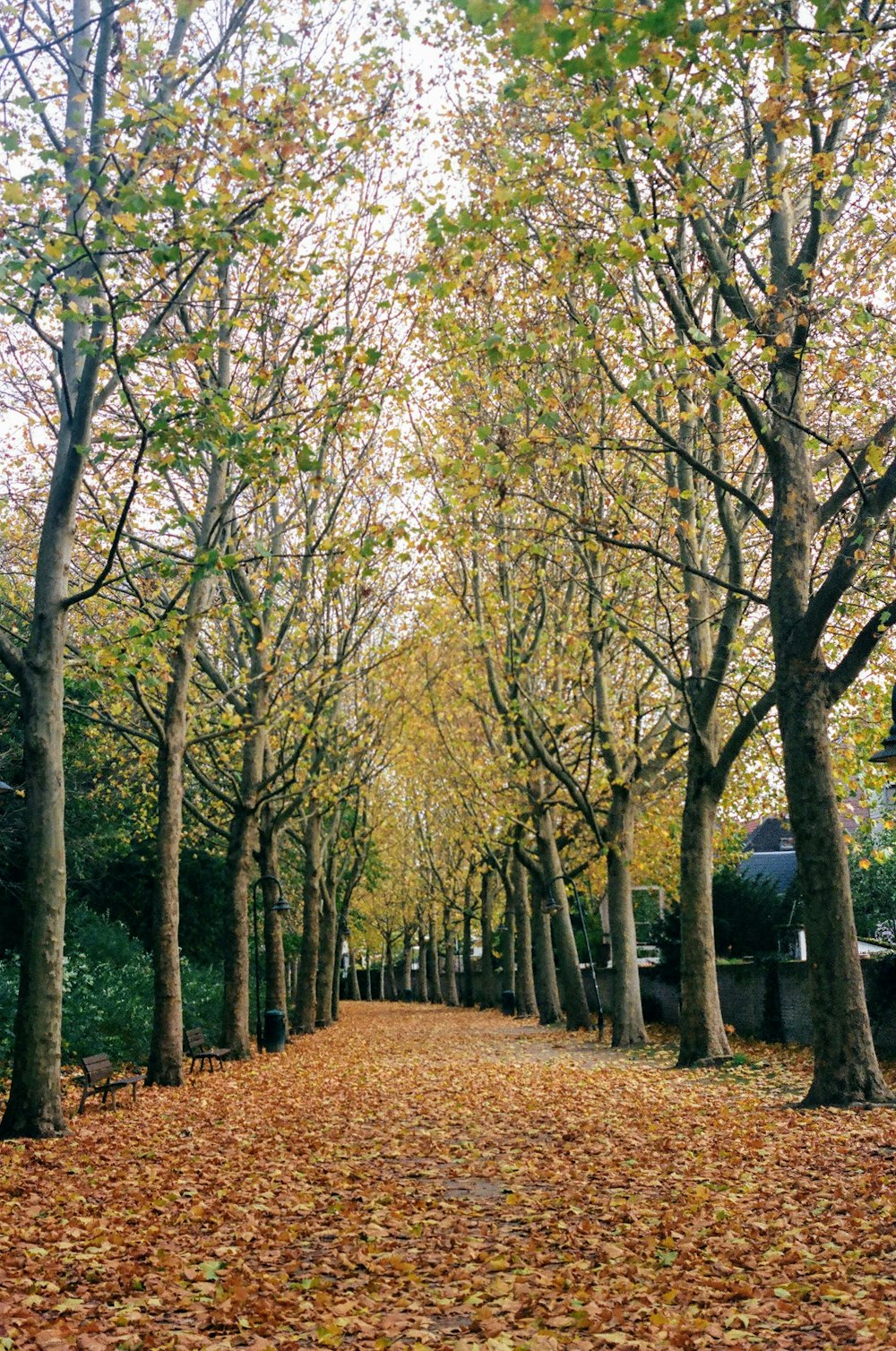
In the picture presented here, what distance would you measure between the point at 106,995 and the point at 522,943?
15366mm

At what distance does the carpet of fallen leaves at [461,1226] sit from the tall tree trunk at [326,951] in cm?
1852

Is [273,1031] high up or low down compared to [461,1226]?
down

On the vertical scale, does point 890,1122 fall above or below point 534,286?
below

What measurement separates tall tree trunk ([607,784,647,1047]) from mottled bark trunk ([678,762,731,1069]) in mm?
4338

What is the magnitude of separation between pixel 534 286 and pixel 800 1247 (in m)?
10.3

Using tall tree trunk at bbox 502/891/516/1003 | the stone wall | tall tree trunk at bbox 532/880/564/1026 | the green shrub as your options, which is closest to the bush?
tall tree trunk at bbox 532/880/564/1026

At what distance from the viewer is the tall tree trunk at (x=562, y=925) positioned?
2489cm

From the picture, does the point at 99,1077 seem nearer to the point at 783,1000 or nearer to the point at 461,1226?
the point at 461,1226

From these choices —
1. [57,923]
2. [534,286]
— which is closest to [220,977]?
[57,923]

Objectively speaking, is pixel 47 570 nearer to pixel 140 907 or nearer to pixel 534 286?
pixel 534 286

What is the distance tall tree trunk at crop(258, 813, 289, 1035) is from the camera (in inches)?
912

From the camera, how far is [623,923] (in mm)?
20484

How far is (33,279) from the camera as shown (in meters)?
10.1

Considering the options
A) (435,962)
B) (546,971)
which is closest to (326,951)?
(546,971)
